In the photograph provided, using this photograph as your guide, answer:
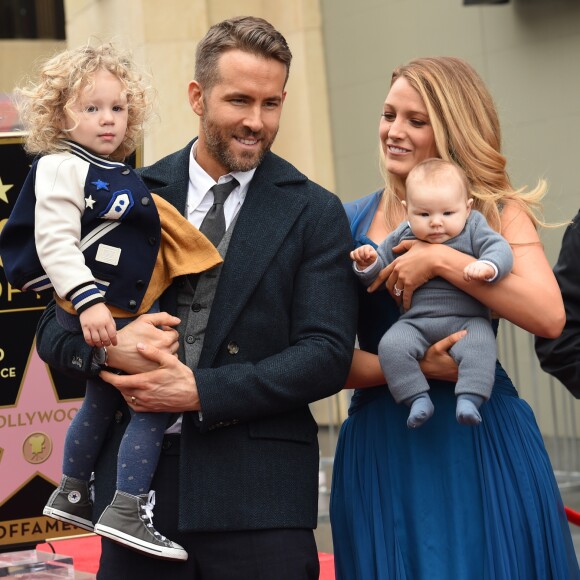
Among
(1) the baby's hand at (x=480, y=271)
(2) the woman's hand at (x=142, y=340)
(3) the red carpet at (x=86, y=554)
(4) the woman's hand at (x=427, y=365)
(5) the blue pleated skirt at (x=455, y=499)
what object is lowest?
(3) the red carpet at (x=86, y=554)

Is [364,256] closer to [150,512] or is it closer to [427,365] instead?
[427,365]

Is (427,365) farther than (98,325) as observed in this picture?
Yes

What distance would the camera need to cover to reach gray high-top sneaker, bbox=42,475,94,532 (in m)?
3.98

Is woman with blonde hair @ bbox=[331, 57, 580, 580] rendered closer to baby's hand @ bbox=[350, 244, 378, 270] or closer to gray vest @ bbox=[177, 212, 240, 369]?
baby's hand @ bbox=[350, 244, 378, 270]

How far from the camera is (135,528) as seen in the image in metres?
3.68

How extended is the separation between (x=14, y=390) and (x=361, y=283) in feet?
6.77

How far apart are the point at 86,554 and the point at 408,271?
3008mm

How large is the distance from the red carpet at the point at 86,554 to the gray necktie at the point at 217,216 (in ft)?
7.68

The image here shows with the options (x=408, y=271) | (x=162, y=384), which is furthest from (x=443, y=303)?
(x=162, y=384)

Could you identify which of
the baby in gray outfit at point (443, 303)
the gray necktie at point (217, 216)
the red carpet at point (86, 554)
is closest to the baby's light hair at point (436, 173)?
the baby in gray outfit at point (443, 303)

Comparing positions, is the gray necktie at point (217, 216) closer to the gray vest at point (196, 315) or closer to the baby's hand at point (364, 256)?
the gray vest at point (196, 315)

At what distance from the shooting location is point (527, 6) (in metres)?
11.0

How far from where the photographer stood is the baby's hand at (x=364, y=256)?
393 cm

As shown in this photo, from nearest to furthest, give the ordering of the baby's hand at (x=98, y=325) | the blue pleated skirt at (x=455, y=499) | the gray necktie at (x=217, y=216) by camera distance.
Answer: the baby's hand at (x=98, y=325)
the gray necktie at (x=217, y=216)
the blue pleated skirt at (x=455, y=499)
